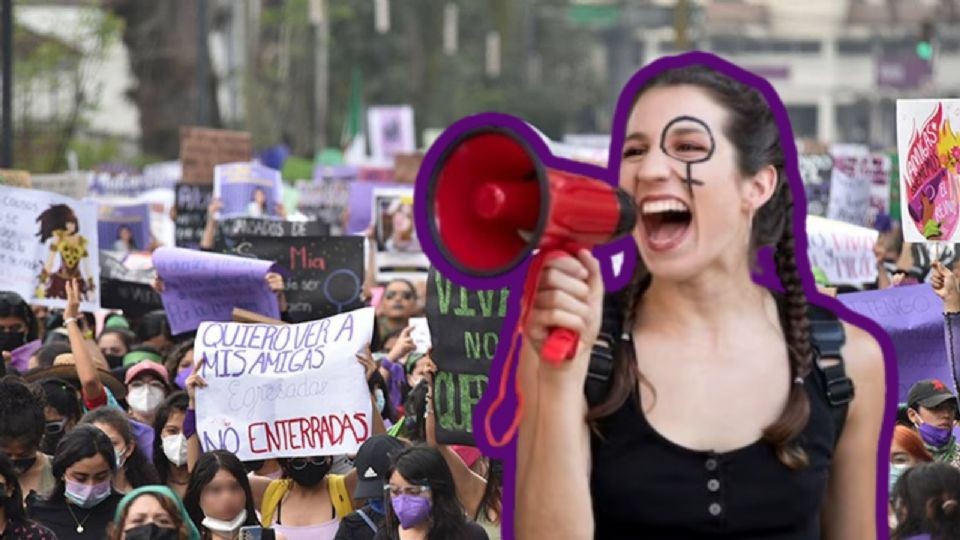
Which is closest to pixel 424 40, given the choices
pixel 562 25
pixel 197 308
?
pixel 562 25

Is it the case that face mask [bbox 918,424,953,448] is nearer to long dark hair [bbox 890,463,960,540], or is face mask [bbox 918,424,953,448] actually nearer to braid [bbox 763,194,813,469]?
long dark hair [bbox 890,463,960,540]

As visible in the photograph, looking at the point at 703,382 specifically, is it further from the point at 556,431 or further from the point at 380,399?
the point at 380,399

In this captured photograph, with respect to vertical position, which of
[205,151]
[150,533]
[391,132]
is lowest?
[150,533]

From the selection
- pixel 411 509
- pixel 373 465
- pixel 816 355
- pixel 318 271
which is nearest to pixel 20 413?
pixel 373 465

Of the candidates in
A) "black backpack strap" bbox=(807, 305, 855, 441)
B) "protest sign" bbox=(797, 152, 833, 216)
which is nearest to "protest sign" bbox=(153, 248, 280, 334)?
"black backpack strap" bbox=(807, 305, 855, 441)

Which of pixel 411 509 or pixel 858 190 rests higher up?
pixel 858 190

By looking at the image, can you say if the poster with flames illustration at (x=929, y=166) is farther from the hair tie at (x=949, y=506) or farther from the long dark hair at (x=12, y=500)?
the long dark hair at (x=12, y=500)

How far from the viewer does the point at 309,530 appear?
7656 mm

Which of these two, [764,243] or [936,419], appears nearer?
[764,243]

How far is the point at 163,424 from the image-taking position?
28.5 ft

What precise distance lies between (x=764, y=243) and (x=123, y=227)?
14.3 meters

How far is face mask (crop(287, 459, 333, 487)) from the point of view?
801 cm

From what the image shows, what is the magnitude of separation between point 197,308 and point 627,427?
7.67 meters

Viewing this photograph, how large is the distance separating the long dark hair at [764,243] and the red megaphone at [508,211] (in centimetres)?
30
